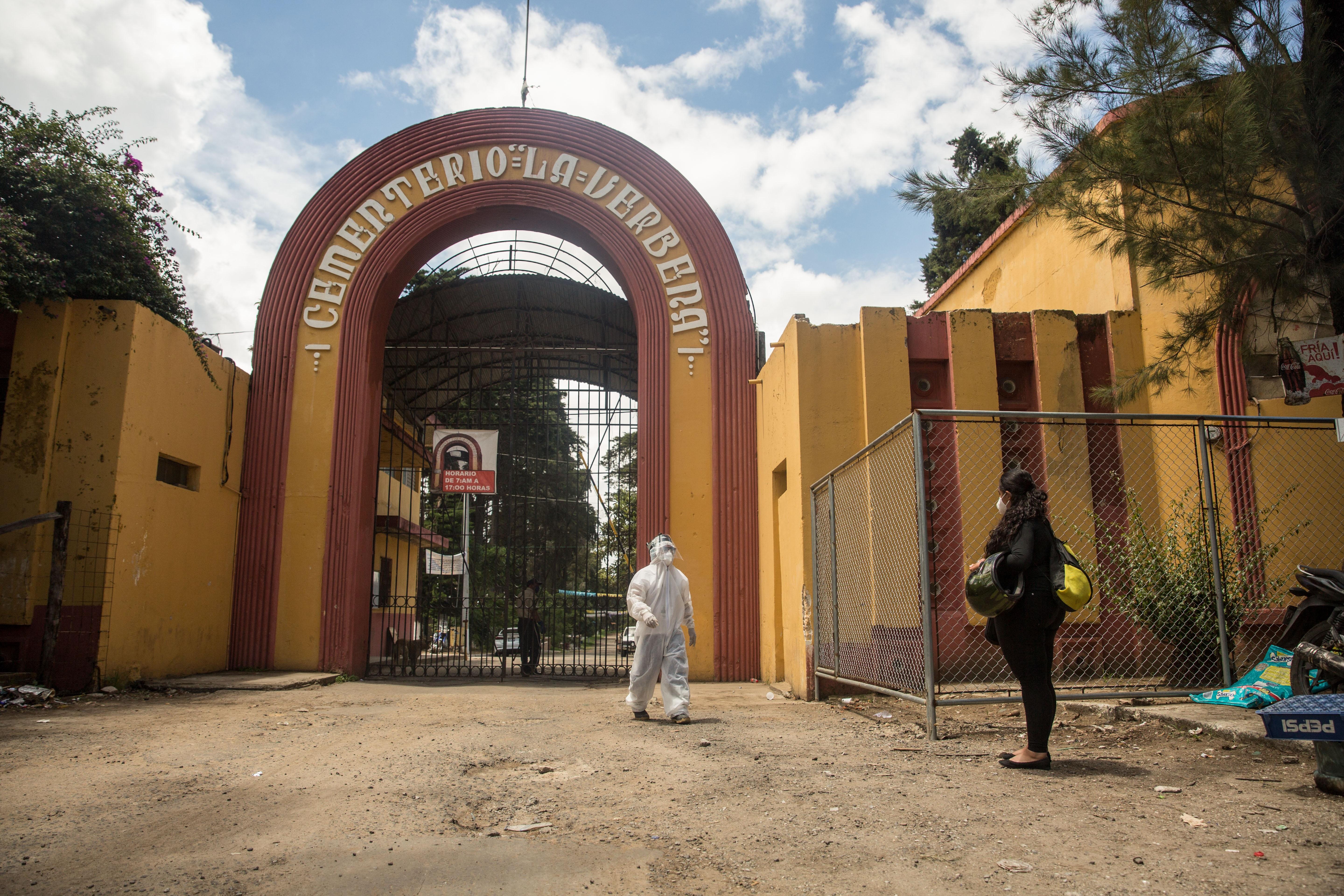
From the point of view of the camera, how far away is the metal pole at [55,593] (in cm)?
857

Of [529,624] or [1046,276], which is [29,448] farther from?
[1046,276]

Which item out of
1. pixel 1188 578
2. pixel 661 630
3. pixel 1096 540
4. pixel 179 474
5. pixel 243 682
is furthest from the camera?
Result: pixel 179 474

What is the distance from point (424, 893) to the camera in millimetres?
2865

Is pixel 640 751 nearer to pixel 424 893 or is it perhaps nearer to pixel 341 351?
pixel 424 893

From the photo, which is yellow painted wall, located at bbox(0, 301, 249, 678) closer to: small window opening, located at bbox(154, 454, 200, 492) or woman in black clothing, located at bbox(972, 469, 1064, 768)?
small window opening, located at bbox(154, 454, 200, 492)

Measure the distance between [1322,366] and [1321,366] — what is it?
16mm

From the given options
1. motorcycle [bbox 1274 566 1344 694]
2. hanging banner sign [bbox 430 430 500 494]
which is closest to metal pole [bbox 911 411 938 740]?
motorcycle [bbox 1274 566 1344 694]

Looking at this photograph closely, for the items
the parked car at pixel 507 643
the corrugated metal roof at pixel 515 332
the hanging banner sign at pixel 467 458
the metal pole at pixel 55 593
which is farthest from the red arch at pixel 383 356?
the metal pole at pixel 55 593

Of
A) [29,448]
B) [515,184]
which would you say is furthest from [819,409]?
[29,448]

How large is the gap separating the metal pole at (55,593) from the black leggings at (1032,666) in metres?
8.97

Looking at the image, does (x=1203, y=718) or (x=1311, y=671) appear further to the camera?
(x=1203, y=718)

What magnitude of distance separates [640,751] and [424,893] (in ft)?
8.94

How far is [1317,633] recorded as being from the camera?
505 cm

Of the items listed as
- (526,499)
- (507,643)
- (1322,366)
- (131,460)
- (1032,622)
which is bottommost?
(507,643)
